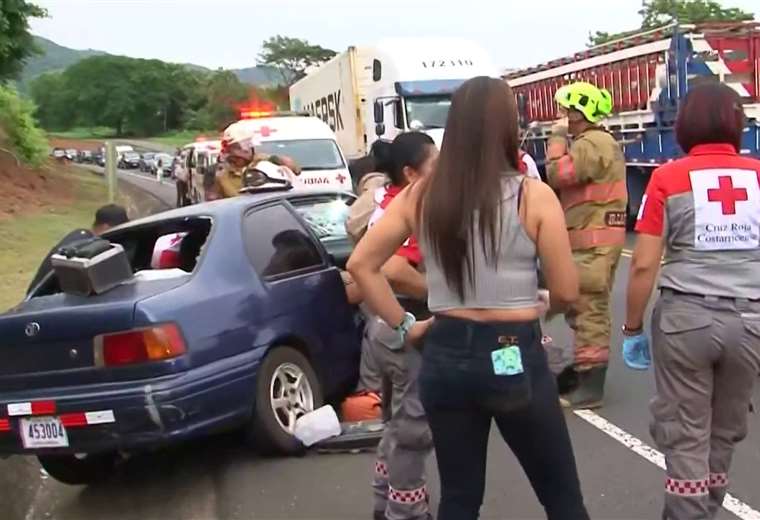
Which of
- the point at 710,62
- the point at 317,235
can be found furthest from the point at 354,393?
the point at 710,62

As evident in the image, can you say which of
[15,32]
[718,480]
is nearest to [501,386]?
[718,480]

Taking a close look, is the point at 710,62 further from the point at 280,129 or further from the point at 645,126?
the point at 280,129

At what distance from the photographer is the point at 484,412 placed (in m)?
3.32

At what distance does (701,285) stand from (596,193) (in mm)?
2461

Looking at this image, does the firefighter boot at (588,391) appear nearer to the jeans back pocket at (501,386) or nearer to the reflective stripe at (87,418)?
the reflective stripe at (87,418)

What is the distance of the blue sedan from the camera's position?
516 centimetres

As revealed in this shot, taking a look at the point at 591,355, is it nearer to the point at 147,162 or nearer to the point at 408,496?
the point at 408,496

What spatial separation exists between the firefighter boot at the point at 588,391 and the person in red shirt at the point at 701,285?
2.52 meters

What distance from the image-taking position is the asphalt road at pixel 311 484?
509 centimetres

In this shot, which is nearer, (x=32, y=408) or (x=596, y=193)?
(x=32, y=408)

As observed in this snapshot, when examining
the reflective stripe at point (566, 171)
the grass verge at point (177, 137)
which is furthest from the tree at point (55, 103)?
the reflective stripe at point (566, 171)

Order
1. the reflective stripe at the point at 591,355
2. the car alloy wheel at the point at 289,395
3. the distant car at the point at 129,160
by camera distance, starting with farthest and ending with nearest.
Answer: the distant car at the point at 129,160 → the reflective stripe at the point at 591,355 → the car alloy wheel at the point at 289,395

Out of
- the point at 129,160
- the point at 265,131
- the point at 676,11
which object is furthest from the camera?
the point at 129,160

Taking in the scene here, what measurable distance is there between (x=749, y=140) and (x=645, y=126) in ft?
9.58
